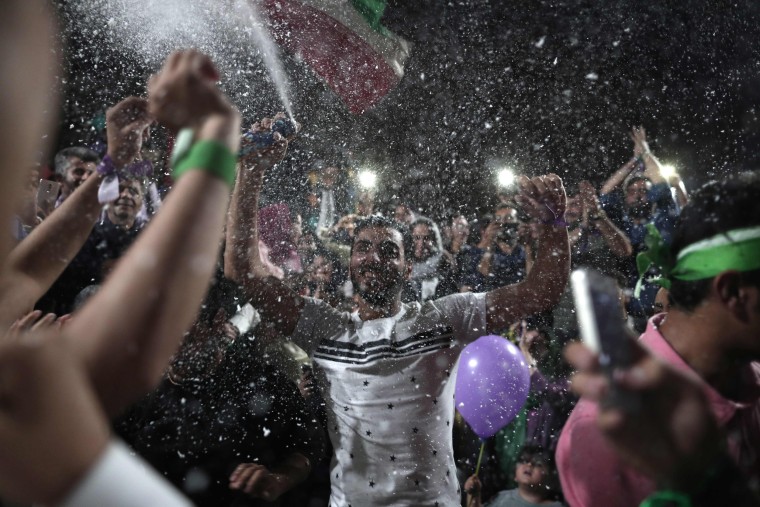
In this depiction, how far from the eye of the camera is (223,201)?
827 millimetres

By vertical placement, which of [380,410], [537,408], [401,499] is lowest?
[537,408]

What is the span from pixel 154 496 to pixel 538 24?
11045mm

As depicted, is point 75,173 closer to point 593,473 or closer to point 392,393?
point 392,393

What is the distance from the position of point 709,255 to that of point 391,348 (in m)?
1.69

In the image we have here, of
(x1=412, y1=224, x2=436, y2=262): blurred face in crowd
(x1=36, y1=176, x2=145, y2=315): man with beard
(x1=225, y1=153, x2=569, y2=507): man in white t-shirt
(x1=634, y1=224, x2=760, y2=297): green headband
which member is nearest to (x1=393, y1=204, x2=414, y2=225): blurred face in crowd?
(x1=412, y1=224, x2=436, y2=262): blurred face in crowd

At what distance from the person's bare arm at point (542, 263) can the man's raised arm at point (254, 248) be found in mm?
1143

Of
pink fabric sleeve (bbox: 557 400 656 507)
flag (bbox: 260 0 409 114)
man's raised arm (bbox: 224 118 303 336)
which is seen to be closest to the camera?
pink fabric sleeve (bbox: 557 400 656 507)

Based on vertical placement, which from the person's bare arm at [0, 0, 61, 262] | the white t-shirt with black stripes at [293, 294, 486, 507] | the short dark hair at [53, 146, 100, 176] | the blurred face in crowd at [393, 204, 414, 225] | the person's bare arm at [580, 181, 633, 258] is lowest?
the blurred face in crowd at [393, 204, 414, 225]

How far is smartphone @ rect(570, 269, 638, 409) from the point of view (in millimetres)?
784

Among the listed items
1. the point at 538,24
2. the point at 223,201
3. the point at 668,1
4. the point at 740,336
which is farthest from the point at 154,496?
the point at 538,24

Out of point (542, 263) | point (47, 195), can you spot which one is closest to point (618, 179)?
point (542, 263)

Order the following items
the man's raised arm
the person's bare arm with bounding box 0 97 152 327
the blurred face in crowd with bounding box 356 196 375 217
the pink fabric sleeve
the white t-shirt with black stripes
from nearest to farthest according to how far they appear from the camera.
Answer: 1. the pink fabric sleeve
2. the person's bare arm with bounding box 0 97 152 327
3. the white t-shirt with black stripes
4. the man's raised arm
5. the blurred face in crowd with bounding box 356 196 375 217

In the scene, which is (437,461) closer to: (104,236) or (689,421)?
(689,421)

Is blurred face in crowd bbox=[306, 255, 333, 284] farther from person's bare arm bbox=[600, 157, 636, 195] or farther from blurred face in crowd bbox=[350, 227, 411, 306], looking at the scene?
person's bare arm bbox=[600, 157, 636, 195]
